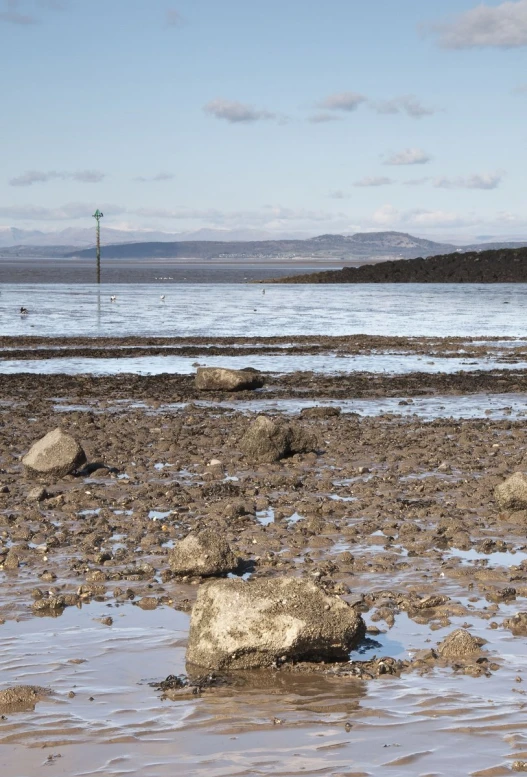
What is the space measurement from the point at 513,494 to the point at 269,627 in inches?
211

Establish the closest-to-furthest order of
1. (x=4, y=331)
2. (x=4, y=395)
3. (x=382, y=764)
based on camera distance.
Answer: (x=382, y=764)
(x=4, y=395)
(x=4, y=331)

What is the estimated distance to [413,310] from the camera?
68.6 m

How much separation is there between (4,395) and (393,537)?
14.4 metres

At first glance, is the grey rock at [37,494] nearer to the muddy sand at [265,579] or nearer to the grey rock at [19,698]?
the muddy sand at [265,579]

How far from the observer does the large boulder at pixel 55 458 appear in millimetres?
13891

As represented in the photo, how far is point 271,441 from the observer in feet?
50.1

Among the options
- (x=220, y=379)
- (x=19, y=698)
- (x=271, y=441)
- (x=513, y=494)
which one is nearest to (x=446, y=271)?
(x=220, y=379)

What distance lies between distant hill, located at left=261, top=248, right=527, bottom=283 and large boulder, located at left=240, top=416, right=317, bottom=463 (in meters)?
120

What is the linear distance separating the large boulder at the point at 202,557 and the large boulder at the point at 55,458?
4.58 meters

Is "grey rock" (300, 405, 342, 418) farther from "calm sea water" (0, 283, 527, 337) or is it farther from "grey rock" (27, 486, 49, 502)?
"calm sea water" (0, 283, 527, 337)

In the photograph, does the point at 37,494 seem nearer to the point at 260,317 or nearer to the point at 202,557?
the point at 202,557

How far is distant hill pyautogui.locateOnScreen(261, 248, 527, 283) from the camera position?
440 feet

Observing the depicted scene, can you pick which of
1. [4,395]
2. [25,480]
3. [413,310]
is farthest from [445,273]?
[25,480]

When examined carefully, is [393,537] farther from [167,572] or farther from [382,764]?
[382,764]
